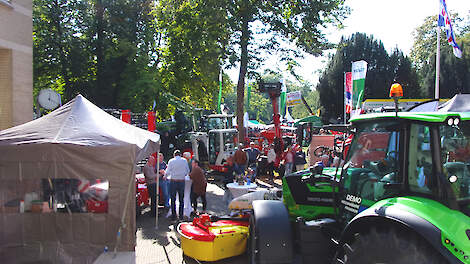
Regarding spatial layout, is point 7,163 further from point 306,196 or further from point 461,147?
point 461,147

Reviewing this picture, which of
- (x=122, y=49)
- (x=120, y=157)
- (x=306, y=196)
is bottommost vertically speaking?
(x=306, y=196)

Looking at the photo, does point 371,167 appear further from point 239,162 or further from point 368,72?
point 368,72

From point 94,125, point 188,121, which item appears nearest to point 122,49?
point 188,121

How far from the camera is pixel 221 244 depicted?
227 inches

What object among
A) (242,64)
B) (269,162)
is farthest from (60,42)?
(269,162)

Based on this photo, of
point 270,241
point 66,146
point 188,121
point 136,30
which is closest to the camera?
point 270,241

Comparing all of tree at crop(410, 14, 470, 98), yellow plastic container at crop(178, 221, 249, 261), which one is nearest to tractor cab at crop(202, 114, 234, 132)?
yellow plastic container at crop(178, 221, 249, 261)

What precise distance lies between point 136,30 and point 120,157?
16.4 metres

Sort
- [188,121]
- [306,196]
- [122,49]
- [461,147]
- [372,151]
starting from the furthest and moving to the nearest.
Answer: [188,121] < [122,49] < [306,196] < [372,151] < [461,147]

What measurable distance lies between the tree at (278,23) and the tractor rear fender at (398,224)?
15468 mm

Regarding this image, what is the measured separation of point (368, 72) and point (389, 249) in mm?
34437

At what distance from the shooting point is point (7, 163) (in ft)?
20.4

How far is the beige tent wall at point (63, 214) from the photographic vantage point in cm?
614

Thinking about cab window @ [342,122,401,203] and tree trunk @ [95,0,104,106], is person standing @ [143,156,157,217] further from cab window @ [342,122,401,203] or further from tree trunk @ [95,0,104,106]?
tree trunk @ [95,0,104,106]
